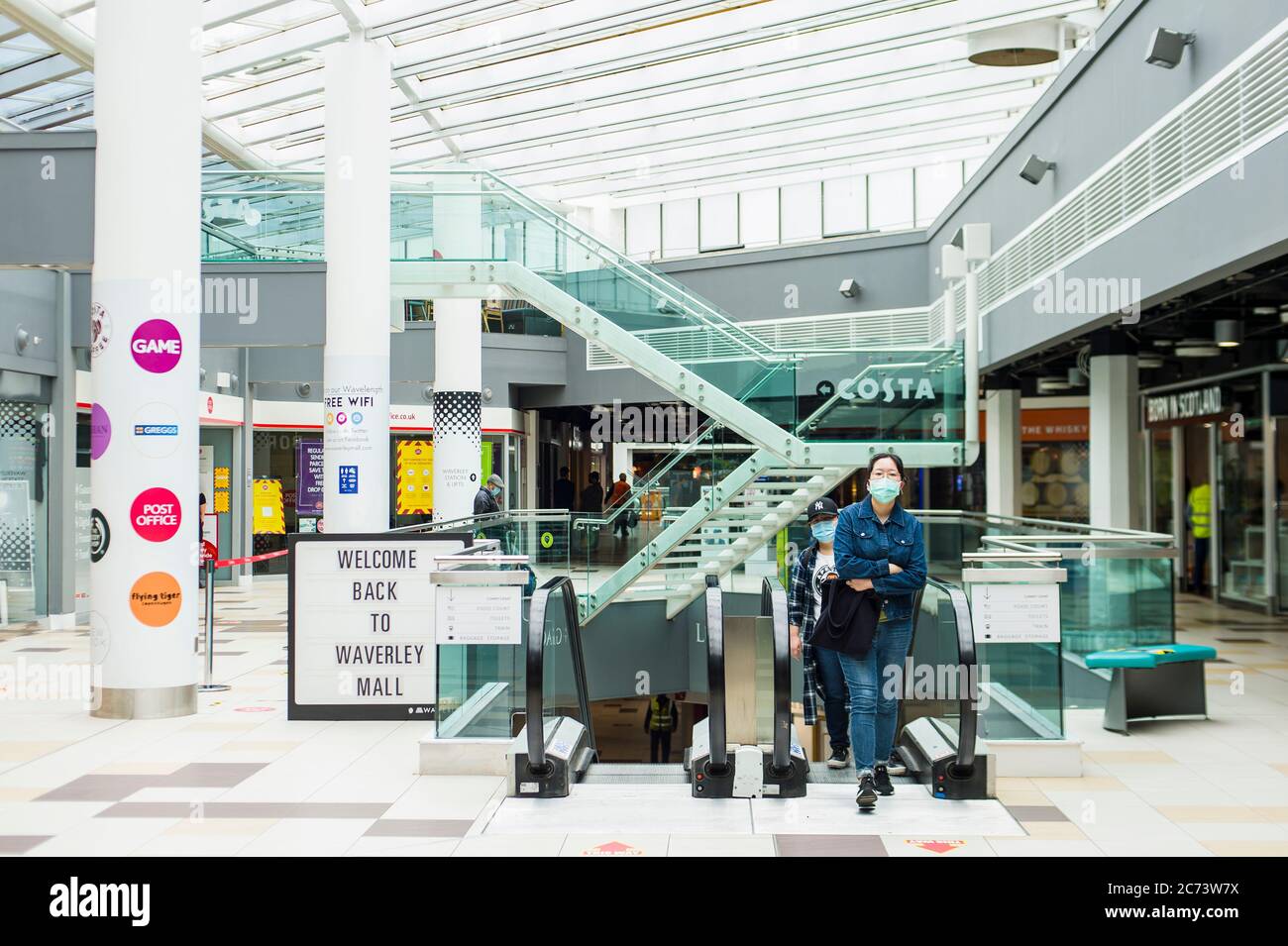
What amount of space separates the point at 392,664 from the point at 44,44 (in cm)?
1048

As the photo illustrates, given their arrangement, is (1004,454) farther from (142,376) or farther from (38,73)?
(142,376)

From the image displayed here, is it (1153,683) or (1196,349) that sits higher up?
(1196,349)

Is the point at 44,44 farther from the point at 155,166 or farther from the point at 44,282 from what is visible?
the point at 155,166

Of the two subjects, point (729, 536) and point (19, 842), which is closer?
point (19, 842)

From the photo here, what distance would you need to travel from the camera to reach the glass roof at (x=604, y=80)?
16.3 m

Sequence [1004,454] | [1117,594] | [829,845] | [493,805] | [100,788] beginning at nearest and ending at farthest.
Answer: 1. [829,845]
2. [493,805]
3. [100,788]
4. [1117,594]
5. [1004,454]

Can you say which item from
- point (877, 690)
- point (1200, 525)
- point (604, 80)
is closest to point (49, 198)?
point (877, 690)

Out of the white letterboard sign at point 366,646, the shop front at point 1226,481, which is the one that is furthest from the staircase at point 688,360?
the white letterboard sign at point 366,646

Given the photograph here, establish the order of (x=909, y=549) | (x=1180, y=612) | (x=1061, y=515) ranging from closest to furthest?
(x=909, y=549)
(x=1180, y=612)
(x=1061, y=515)

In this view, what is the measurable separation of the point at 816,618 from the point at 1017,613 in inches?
43.8

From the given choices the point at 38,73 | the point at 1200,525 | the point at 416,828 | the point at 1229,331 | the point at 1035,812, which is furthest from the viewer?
the point at 1200,525

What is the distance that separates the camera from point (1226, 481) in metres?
17.9

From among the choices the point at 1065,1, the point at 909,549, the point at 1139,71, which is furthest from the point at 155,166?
the point at 1065,1

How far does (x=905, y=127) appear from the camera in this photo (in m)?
23.2
